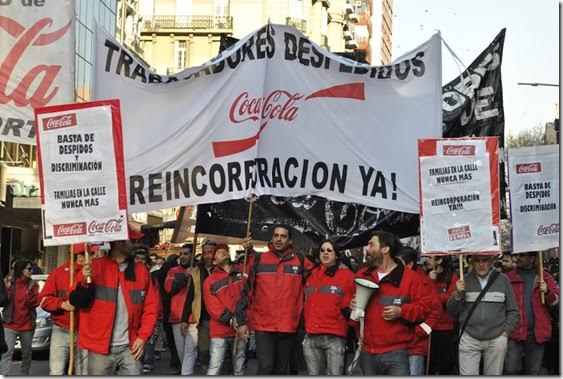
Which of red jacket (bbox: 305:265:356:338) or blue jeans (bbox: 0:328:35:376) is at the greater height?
red jacket (bbox: 305:265:356:338)

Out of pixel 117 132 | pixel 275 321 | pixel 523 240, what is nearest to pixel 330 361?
pixel 275 321

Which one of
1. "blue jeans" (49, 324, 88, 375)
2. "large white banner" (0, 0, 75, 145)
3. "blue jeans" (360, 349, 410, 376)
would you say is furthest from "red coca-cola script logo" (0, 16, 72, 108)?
"blue jeans" (360, 349, 410, 376)

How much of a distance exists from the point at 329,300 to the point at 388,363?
1.47 metres

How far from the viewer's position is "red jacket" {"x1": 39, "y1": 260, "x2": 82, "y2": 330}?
32.3ft

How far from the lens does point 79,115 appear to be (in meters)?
9.41

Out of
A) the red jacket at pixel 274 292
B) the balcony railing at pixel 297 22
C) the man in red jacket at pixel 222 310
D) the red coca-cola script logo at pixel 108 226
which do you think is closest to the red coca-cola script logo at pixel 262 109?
the red jacket at pixel 274 292

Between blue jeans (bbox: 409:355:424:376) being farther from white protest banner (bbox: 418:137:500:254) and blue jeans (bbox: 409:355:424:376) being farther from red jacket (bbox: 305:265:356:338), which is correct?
white protest banner (bbox: 418:137:500:254)

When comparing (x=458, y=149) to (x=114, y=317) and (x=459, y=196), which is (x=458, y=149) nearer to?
(x=459, y=196)

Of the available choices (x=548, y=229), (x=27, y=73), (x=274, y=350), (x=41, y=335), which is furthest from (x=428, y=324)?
(x=41, y=335)

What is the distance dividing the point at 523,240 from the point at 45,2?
5.15 meters

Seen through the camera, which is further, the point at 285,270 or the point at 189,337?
the point at 189,337

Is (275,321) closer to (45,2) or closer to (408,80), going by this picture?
(408,80)

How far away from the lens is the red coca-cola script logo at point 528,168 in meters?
12.0

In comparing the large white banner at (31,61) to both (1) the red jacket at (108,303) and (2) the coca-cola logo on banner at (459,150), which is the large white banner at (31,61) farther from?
(2) the coca-cola logo on banner at (459,150)
